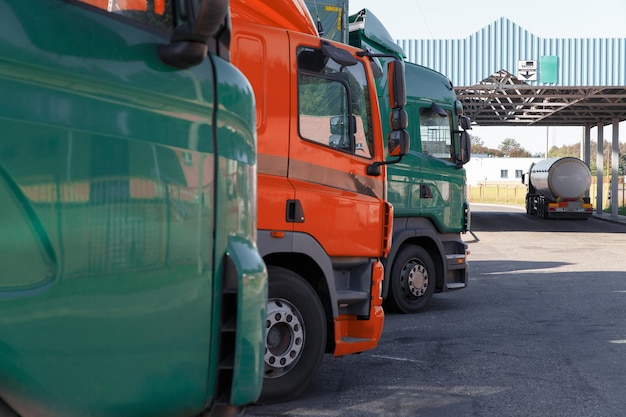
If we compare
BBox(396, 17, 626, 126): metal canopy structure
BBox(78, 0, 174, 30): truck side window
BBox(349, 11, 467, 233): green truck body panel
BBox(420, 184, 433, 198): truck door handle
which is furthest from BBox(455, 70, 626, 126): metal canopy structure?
BBox(78, 0, 174, 30): truck side window

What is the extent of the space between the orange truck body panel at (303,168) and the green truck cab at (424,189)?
393 cm

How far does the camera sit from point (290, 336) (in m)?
6.46

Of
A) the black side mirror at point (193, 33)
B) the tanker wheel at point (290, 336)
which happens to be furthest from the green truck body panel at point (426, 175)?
the black side mirror at point (193, 33)

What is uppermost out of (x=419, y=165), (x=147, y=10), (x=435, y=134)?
(x=435, y=134)

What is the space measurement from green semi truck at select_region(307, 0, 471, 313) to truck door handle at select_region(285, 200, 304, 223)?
4.68 m

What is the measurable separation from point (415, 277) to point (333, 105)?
521 cm

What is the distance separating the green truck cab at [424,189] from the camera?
1134 cm

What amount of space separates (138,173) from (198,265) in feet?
1.57

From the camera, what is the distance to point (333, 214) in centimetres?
684

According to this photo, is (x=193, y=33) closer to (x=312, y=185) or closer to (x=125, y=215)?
(x=125, y=215)

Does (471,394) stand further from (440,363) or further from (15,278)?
(15,278)

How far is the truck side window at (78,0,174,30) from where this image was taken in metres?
3.73

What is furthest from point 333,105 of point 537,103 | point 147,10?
point 537,103

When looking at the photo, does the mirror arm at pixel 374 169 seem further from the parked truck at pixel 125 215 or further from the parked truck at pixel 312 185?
the parked truck at pixel 125 215
